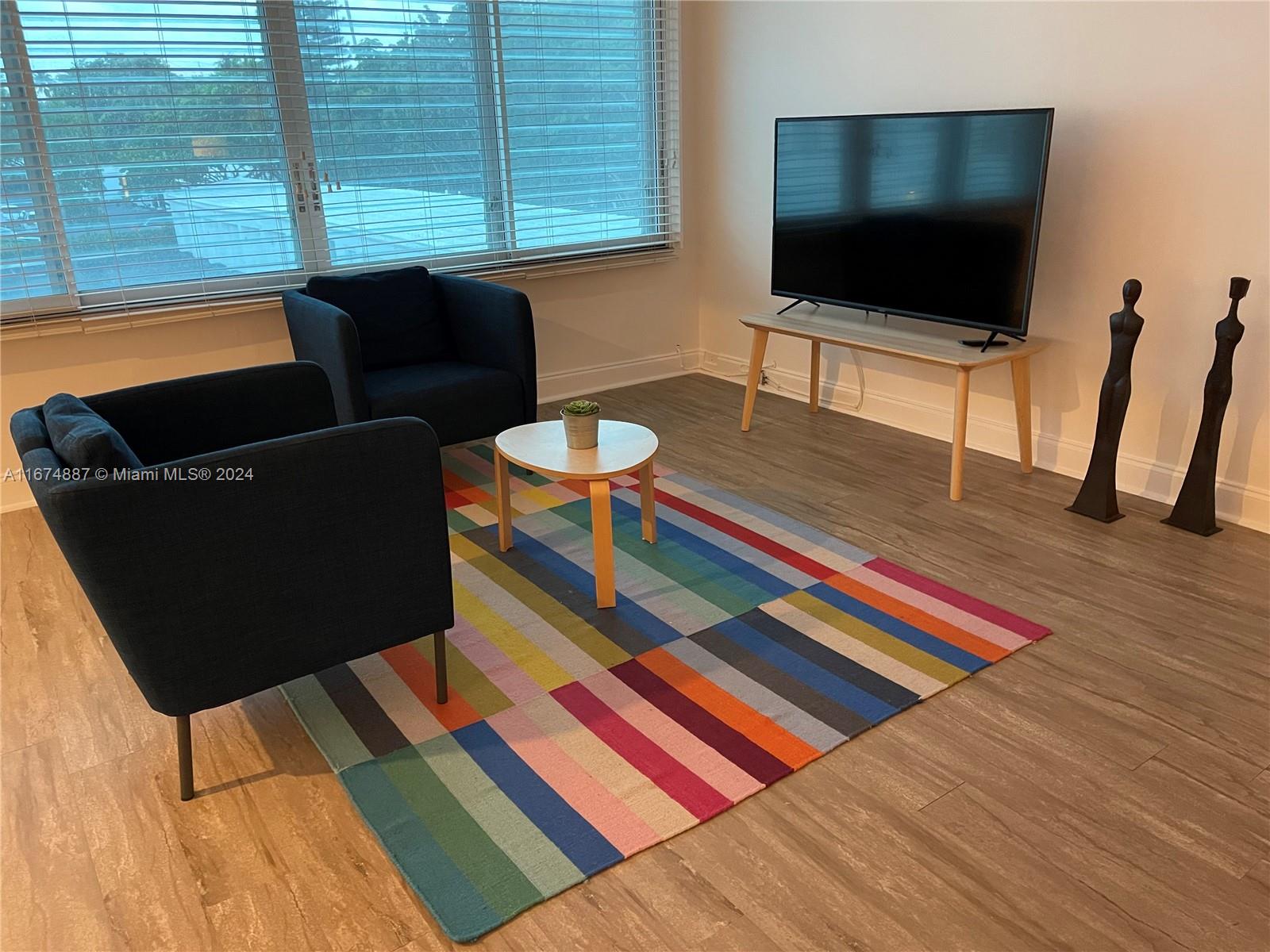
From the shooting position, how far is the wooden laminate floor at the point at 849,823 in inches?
65.0

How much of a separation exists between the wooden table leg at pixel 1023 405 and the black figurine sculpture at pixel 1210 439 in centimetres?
57

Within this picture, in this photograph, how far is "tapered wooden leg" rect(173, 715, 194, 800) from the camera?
1935 mm

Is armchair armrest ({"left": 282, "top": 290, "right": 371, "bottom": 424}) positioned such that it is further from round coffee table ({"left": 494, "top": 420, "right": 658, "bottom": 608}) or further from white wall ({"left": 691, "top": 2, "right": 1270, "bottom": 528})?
white wall ({"left": 691, "top": 2, "right": 1270, "bottom": 528})

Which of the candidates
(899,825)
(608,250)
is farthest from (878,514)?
(608,250)

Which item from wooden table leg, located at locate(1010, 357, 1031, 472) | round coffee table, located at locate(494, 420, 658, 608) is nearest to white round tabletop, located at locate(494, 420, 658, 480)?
round coffee table, located at locate(494, 420, 658, 608)

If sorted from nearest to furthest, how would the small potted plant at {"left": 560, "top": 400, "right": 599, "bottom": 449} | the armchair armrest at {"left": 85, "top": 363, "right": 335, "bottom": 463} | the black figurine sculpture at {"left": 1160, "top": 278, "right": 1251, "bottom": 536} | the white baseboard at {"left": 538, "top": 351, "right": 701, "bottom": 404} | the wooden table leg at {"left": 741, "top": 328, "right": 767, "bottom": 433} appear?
1. the armchair armrest at {"left": 85, "top": 363, "right": 335, "bottom": 463}
2. the small potted plant at {"left": 560, "top": 400, "right": 599, "bottom": 449}
3. the black figurine sculpture at {"left": 1160, "top": 278, "right": 1251, "bottom": 536}
4. the wooden table leg at {"left": 741, "top": 328, "right": 767, "bottom": 433}
5. the white baseboard at {"left": 538, "top": 351, "right": 701, "bottom": 404}

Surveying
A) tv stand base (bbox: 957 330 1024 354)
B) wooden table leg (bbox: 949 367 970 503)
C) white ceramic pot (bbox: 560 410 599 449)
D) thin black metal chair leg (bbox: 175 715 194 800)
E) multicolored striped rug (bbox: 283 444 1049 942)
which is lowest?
multicolored striped rug (bbox: 283 444 1049 942)

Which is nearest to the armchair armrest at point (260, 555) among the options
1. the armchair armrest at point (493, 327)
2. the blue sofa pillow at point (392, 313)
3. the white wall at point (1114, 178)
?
the armchair armrest at point (493, 327)

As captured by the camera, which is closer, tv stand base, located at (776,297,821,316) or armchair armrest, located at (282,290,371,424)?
armchair armrest, located at (282,290,371,424)

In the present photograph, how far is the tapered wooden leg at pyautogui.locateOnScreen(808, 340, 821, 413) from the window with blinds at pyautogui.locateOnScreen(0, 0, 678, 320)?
3.92 feet

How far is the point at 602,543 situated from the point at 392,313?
1.73 m

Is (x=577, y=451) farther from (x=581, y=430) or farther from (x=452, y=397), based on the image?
(x=452, y=397)

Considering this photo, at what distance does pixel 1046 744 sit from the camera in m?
2.09

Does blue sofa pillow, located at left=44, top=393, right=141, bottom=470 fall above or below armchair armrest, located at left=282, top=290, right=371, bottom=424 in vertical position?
above
